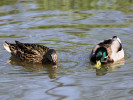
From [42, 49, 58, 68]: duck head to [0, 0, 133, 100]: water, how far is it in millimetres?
172

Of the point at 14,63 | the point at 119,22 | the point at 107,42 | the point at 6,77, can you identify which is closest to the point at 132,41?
the point at 107,42

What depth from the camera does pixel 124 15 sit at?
1366 cm

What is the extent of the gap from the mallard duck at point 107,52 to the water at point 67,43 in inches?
10.4

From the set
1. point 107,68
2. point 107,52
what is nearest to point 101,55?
point 107,52

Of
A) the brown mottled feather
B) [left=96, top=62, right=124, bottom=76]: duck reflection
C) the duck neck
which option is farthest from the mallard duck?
the brown mottled feather

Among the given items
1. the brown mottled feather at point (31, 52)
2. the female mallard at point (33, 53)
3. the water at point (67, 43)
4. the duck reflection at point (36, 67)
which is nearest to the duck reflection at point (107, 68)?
the water at point (67, 43)

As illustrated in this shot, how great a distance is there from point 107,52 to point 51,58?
161cm

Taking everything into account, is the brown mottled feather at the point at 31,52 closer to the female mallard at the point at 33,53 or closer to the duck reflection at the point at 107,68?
the female mallard at the point at 33,53

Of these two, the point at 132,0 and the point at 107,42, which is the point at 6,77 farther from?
the point at 132,0

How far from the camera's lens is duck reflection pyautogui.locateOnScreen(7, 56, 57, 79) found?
8.02m

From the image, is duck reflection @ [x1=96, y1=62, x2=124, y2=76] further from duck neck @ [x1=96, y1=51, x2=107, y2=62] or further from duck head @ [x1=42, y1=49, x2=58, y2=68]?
duck head @ [x1=42, y1=49, x2=58, y2=68]

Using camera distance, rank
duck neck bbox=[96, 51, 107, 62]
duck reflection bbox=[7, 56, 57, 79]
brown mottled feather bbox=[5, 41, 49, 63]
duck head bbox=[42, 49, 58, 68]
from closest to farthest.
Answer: duck reflection bbox=[7, 56, 57, 79] → duck head bbox=[42, 49, 58, 68] → duck neck bbox=[96, 51, 107, 62] → brown mottled feather bbox=[5, 41, 49, 63]

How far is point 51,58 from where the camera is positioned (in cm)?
859

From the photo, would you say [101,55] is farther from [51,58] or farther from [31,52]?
[31,52]
